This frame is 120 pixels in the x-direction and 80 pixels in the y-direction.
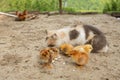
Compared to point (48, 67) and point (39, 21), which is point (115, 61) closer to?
point (48, 67)

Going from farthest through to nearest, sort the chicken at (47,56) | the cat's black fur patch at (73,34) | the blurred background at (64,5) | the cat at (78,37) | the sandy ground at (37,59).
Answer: the blurred background at (64,5), the cat's black fur patch at (73,34), the cat at (78,37), the chicken at (47,56), the sandy ground at (37,59)

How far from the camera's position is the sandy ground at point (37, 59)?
502 centimetres

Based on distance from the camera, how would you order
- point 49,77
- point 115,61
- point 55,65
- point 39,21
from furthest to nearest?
point 39,21, point 115,61, point 55,65, point 49,77

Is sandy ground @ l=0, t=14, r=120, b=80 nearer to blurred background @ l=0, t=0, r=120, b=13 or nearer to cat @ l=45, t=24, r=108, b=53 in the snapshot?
cat @ l=45, t=24, r=108, b=53

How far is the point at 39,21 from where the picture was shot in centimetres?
891

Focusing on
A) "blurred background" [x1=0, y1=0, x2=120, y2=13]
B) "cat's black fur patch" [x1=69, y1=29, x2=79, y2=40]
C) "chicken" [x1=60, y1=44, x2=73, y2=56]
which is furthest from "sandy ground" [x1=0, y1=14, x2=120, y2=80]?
"blurred background" [x1=0, y1=0, x2=120, y2=13]

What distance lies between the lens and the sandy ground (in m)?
5.02

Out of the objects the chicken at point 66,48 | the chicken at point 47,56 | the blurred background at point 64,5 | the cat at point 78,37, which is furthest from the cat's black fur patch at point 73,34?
the blurred background at point 64,5

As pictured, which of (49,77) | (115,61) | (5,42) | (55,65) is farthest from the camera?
(5,42)

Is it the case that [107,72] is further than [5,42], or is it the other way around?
[5,42]

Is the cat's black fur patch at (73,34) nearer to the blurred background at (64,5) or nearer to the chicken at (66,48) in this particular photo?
the chicken at (66,48)

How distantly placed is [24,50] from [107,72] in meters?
1.54

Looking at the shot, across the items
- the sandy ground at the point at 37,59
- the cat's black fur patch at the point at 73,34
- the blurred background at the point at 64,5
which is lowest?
the sandy ground at the point at 37,59

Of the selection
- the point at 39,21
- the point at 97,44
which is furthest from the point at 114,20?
the point at 97,44
